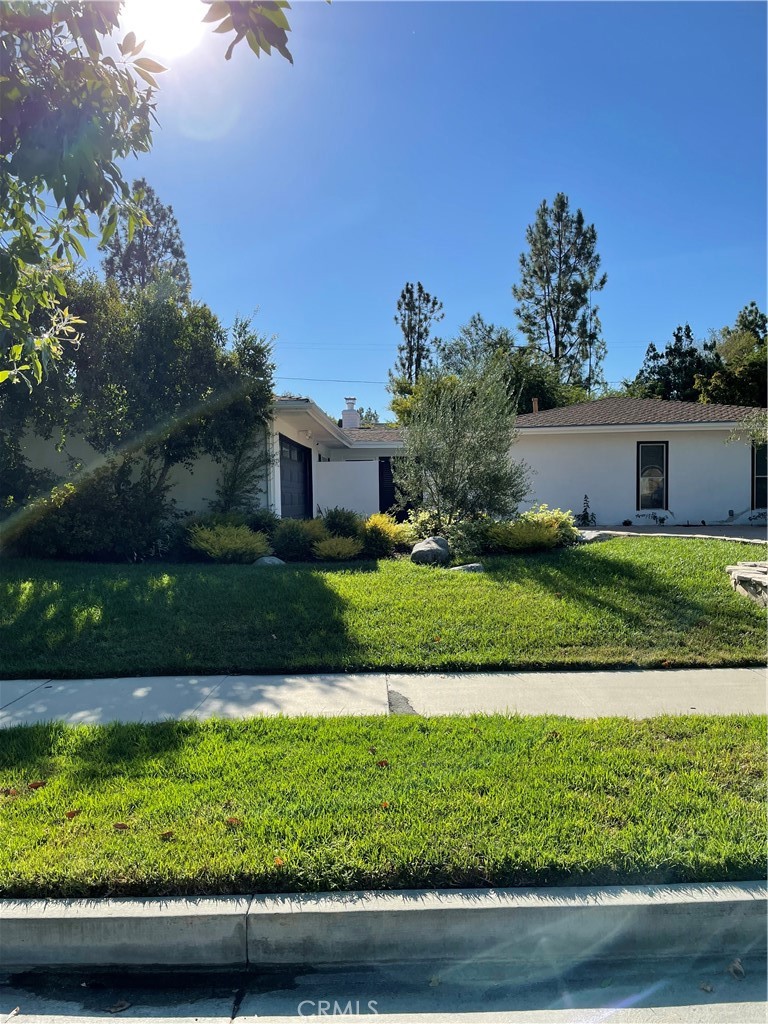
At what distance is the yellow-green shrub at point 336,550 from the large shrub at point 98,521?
2.86 m

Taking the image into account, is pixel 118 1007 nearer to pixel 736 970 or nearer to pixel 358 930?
pixel 358 930

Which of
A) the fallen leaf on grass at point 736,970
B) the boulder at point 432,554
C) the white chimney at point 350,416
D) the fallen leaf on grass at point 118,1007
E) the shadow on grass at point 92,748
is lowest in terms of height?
the fallen leaf on grass at point 736,970

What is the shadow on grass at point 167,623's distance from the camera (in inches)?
249

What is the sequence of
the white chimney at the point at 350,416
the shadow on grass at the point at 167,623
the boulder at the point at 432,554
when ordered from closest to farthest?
the shadow on grass at the point at 167,623
the boulder at the point at 432,554
the white chimney at the point at 350,416

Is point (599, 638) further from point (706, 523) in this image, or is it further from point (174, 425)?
point (706, 523)

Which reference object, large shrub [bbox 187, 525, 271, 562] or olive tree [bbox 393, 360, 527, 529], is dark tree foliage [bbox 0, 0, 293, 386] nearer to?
large shrub [bbox 187, 525, 271, 562]

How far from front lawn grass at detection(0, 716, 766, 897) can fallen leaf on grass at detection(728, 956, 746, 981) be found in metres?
0.32

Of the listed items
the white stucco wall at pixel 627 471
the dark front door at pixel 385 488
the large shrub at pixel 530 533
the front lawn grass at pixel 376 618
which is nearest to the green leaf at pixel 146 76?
the front lawn grass at pixel 376 618

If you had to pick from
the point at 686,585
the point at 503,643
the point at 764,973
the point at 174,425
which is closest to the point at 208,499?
the point at 174,425

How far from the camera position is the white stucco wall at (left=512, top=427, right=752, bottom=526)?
17.2 metres

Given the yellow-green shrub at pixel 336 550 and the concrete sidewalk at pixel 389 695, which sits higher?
the yellow-green shrub at pixel 336 550

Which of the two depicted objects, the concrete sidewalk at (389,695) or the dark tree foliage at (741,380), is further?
the dark tree foliage at (741,380)

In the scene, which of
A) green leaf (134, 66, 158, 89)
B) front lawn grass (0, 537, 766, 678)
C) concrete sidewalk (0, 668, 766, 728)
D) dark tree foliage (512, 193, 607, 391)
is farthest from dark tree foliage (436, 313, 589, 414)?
green leaf (134, 66, 158, 89)

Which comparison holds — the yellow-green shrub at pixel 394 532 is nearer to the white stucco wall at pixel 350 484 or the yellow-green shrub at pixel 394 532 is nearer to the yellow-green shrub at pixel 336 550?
the yellow-green shrub at pixel 336 550
